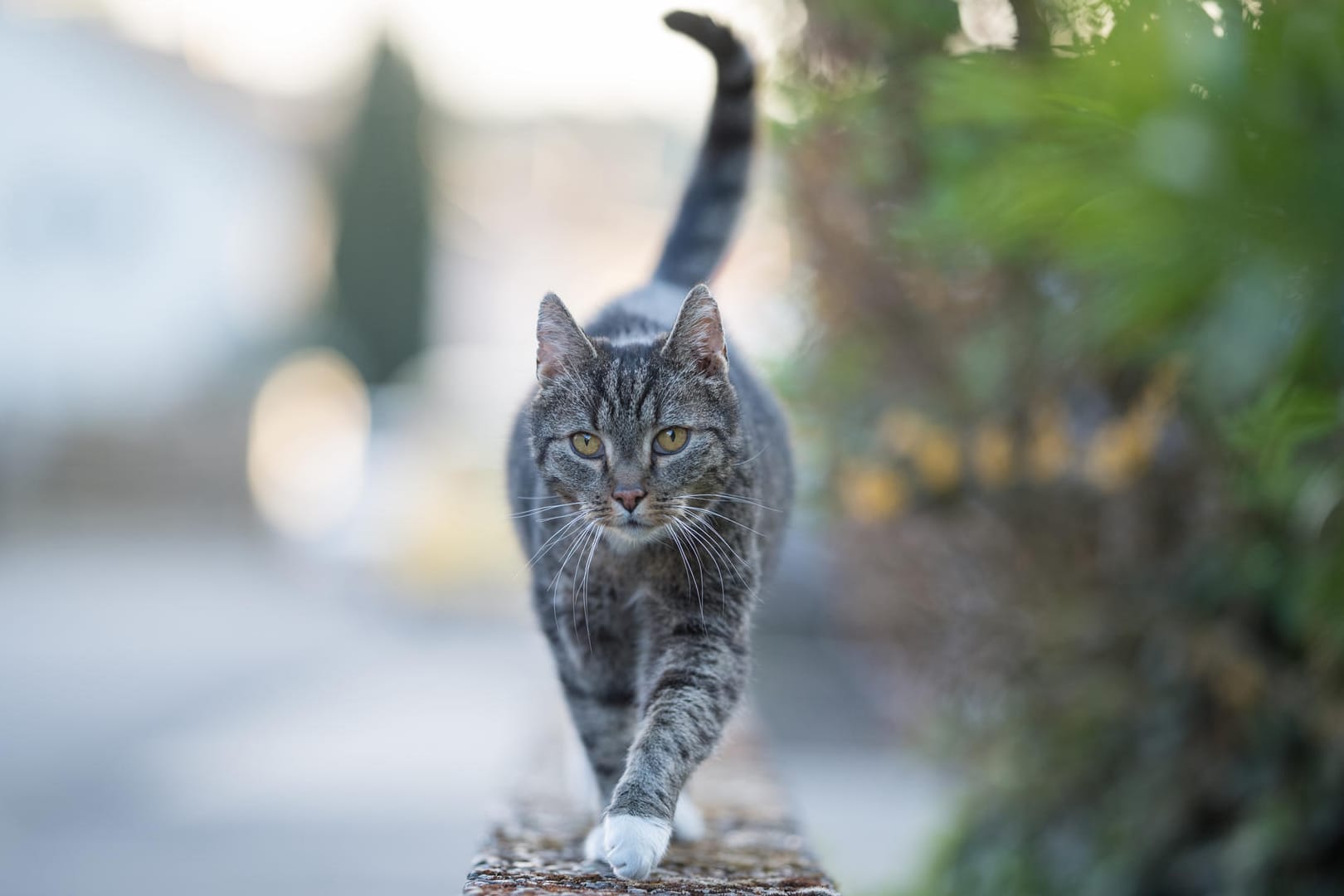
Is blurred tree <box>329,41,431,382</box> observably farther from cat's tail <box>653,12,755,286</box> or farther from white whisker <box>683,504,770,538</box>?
white whisker <box>683,504,770,538</box>

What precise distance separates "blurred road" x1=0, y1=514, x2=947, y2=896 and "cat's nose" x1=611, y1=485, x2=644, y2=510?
112cm

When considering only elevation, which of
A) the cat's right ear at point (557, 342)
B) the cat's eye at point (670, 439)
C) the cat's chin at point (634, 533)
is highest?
the cat's right ear at point (557, 342)

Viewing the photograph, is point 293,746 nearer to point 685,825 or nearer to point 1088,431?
point 1088,431

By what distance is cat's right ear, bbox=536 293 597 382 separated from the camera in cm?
211

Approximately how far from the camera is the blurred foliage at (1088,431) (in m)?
1.88

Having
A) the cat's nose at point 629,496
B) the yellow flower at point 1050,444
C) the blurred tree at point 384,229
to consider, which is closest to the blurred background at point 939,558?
the yellow flower at point 1050,444

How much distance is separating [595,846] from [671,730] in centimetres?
27

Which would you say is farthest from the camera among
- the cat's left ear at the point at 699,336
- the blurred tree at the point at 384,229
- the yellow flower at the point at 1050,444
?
the blurred tree at the point at 384,229

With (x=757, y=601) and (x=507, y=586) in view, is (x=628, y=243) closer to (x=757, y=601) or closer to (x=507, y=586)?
(x=507, y=586)

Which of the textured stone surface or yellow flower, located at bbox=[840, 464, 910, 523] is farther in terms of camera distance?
yellow flower, located at bbox=[840, 464, 910, 523]

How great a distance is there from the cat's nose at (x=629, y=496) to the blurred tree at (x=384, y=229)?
21.2 metres

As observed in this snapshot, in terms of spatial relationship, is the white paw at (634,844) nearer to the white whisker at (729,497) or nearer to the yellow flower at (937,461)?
the white whisker at (729,497)

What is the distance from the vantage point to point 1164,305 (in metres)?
2.02

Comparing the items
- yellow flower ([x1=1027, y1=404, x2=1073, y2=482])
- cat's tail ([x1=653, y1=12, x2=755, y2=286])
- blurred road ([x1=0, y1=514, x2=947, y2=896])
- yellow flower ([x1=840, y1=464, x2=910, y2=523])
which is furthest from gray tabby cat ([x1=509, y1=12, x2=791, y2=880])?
yellow flower ([x1=1027, y1=404, x2=1073, y2=482])
